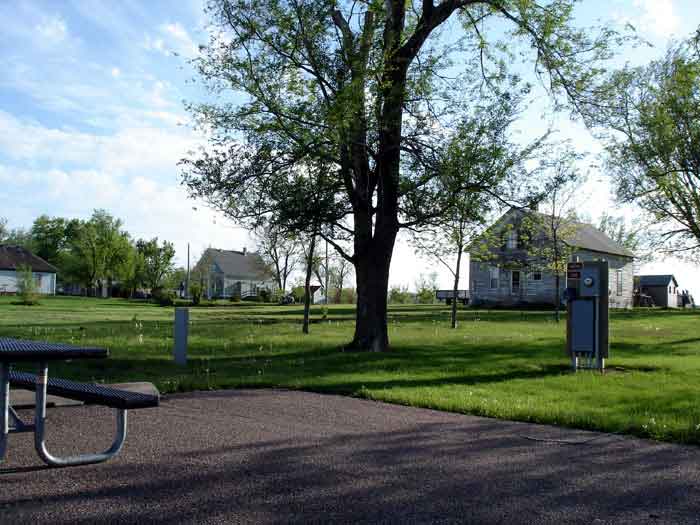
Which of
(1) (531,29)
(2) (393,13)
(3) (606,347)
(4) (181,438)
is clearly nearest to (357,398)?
(4) (181,438)

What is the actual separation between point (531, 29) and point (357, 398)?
37.4 ft

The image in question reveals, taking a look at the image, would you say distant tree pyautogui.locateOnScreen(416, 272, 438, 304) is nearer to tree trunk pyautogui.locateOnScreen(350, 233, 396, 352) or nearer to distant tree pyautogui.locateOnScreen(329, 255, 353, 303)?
distant tree pyautogui.locateOnScreen(329, 255, 353, 303)

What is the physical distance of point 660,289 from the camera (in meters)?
74.8

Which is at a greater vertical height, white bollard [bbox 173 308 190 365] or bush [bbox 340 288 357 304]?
bush [bbox 340 288 357 304]

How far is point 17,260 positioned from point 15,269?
4920mm

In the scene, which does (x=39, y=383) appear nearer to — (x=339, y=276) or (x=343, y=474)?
(x=343, y=474)

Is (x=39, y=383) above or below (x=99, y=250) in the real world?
below

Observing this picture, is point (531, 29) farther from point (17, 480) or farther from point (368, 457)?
point (17, 480)

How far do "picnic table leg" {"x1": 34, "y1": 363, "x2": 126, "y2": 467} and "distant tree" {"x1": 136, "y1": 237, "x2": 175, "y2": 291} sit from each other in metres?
87.9

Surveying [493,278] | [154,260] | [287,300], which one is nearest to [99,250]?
[154,260]

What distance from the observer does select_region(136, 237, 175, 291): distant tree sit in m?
91.6

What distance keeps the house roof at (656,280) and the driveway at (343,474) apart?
73.0m

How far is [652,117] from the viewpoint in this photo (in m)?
22.9

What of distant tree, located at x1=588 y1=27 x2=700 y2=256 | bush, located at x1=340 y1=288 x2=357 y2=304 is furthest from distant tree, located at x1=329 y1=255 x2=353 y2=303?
distant tree, located at x1=588 y1=27 x2=700 y2=256
